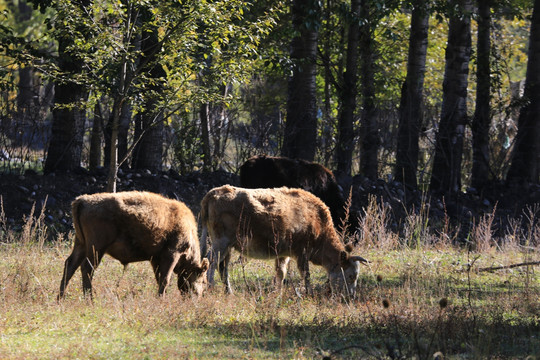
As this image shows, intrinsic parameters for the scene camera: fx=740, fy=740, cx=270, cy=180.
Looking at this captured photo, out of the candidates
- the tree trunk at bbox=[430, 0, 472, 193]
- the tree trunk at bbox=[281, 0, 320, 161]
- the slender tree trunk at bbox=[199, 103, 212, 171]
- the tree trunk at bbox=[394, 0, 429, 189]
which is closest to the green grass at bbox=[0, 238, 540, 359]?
the tree trunk at bbox=[281, 0, 320, 161]

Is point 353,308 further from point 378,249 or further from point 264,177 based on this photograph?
point 264,177

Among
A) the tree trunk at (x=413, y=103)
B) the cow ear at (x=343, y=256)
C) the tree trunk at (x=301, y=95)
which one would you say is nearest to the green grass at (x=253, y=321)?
the cow ear at (x=343, y=256)

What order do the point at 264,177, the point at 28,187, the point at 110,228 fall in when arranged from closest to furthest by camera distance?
the point at 110,228
the point at 264,177
the point at 28,187

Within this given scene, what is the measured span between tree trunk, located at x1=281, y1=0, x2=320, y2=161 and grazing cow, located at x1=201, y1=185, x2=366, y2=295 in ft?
20.1

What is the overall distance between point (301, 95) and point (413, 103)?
11.9 feet

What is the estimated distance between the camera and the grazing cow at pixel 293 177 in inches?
578

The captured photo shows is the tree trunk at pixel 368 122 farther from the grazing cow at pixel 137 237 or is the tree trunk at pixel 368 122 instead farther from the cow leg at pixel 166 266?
the cow leg at pixel 166 266

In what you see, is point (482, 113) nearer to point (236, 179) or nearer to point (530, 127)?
point (530, 127)

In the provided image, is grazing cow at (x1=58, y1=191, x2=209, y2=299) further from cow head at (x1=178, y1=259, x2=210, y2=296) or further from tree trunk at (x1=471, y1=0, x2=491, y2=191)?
tree trunk at (x1=471, y1=0, x2=491, y2=191)

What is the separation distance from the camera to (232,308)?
28.8ft

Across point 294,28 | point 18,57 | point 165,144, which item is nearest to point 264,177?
point 294,28

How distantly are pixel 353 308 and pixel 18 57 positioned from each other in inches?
304

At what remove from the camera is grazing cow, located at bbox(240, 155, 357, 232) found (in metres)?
14.7

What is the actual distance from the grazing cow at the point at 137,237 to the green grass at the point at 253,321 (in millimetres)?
327
